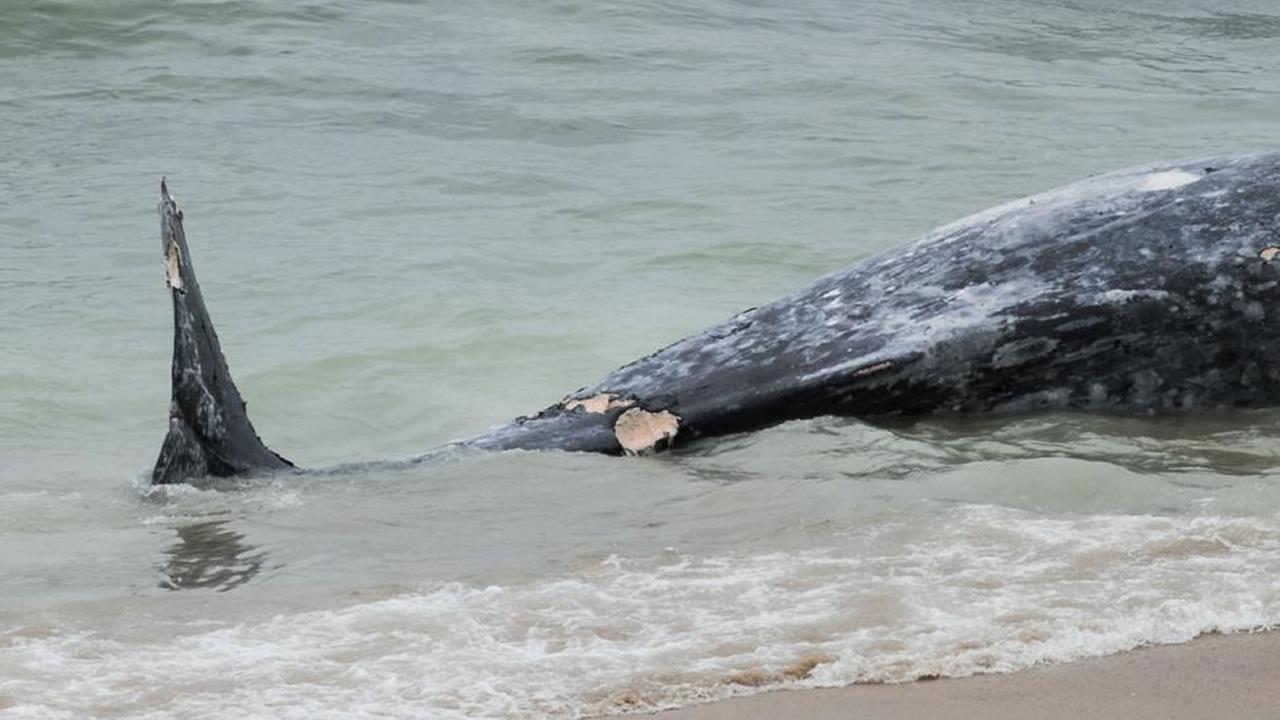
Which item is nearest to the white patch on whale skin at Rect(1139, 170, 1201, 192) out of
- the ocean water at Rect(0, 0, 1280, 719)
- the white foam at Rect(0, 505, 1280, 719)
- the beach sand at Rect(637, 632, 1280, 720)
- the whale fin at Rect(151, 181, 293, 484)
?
the ocean water at Rect(0, 0, 1280, 719)

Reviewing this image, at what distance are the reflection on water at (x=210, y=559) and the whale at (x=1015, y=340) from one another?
44cm

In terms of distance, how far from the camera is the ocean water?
4.31m

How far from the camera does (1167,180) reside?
6.22 meters

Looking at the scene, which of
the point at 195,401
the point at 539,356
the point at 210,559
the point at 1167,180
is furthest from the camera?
the point at 539,356

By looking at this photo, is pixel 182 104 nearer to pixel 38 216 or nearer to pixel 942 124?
pixel 38 216

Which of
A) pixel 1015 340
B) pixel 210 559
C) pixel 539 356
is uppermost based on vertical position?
pixel 1015 340

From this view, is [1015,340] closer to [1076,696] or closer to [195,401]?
[1076,696]

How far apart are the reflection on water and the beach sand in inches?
59.6

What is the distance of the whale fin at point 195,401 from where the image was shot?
5.52 meters

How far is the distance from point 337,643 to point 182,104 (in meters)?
11.1

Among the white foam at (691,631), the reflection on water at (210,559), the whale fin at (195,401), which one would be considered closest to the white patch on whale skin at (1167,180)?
the white foam at (691,631)

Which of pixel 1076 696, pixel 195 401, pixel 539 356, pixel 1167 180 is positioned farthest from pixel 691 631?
pixel 539 356

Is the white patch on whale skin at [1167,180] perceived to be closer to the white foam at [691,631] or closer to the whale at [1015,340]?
the whale at [1015,340]

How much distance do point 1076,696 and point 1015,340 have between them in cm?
228
